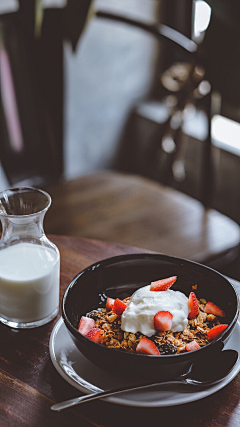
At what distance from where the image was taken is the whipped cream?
0.66 metres

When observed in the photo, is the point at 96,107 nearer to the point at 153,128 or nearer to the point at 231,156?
the point at 153,128

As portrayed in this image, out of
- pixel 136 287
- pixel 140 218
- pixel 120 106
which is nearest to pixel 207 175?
pixel 140 218

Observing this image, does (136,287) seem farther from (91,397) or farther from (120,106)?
(120,106)

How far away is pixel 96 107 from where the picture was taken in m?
2.79

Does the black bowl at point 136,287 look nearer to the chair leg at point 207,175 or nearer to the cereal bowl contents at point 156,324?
the cereal bowl contents at point 156,324

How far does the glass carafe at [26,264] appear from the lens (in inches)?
29.1

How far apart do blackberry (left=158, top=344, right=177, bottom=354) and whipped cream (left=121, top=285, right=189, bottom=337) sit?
3cm

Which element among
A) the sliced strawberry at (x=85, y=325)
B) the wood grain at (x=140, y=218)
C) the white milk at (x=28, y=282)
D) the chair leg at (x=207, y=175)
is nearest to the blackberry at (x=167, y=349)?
the sliced strawberry at (x=85, y=325)

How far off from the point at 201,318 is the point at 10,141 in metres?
1.23

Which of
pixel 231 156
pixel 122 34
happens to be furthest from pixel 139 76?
pixel 231 156

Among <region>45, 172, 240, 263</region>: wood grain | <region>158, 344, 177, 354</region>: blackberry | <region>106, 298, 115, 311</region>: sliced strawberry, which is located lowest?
<region>45, 172, 240, 263</region>: wood grain

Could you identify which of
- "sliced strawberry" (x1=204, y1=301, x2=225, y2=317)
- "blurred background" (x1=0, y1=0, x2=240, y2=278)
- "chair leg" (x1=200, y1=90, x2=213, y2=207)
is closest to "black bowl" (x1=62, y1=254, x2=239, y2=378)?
"sliced strawberry" (x1=204, y1=301, x2=225, y2=317)

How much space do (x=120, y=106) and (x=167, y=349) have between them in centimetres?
243

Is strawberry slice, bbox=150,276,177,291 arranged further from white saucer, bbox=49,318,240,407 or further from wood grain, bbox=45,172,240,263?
wood grain, bbox=45,172,240,263
